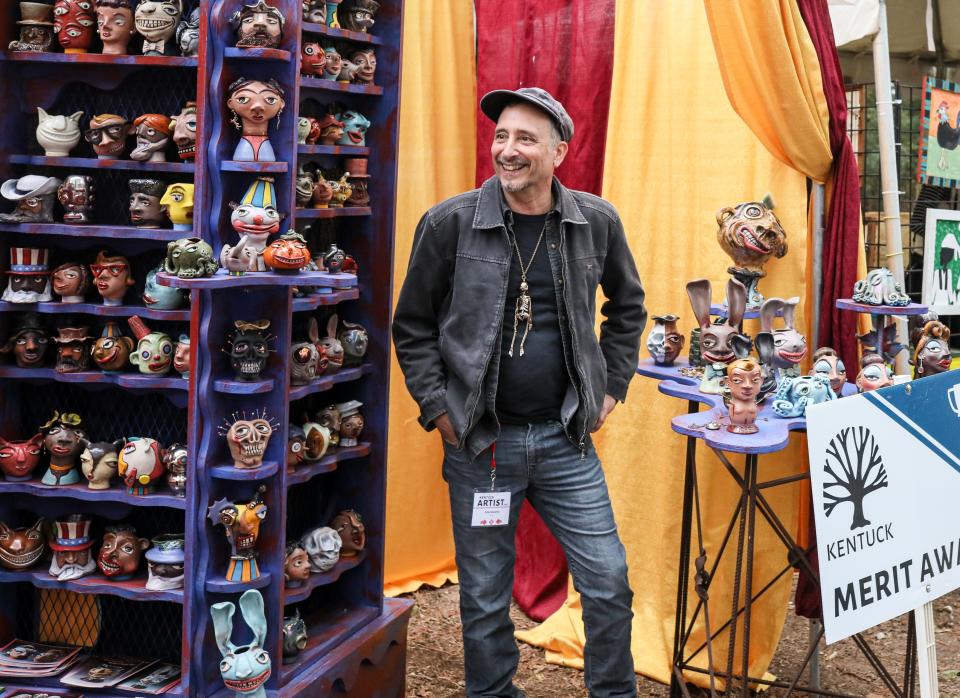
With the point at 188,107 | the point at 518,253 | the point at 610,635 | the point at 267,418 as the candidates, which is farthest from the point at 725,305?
the point at 188,107

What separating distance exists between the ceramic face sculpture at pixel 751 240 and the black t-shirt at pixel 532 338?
994 millimetres

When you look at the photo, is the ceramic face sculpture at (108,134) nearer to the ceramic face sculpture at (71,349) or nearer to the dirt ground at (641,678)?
the ceramic face sculpture at (71,349)

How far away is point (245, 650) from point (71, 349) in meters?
1.07

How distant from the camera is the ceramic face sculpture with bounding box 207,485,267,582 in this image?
3.12 m

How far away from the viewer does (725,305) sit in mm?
3805

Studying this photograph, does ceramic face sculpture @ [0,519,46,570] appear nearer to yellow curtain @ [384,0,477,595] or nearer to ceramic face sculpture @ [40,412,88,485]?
ceramic face sculpture @ [40,412,88,485]

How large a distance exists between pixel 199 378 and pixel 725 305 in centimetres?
183

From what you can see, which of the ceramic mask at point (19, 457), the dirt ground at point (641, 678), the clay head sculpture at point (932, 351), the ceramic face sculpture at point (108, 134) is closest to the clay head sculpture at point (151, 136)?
the ceramic face sculpture at point (108, 134)

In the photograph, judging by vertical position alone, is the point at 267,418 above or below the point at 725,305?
below

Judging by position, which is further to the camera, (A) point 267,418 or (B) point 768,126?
(B) point 768,126

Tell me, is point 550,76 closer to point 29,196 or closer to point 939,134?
point 939,134

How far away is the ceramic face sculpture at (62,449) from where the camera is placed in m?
3.34

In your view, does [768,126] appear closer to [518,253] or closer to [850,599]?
[518,253]

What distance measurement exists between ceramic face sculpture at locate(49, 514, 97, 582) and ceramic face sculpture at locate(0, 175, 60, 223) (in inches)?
36.8
